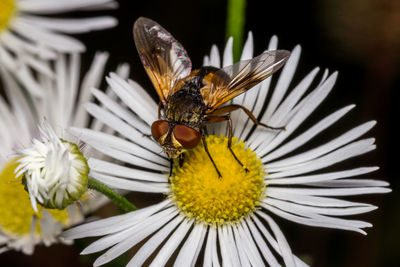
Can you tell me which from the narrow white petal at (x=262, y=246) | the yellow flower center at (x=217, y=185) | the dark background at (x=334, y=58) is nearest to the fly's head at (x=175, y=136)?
the yellow flower center at (x=217, y=185)

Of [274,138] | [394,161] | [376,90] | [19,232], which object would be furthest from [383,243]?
[19,232]

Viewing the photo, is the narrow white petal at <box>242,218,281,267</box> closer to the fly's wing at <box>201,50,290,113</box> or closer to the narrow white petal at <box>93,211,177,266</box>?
the narrow white petal at <box>93,211,177,266</box>

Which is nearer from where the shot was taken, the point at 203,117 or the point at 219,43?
the point at 203,117

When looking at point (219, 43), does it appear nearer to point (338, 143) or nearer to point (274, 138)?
point (274, 138)

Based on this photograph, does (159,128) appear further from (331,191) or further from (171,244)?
(331,191)

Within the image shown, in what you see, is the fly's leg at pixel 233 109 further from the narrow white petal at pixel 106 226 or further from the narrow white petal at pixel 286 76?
the narrow white petal at pixel 106 226

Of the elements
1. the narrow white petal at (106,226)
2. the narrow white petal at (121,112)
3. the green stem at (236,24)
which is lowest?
the narrow white petal at (106,226)

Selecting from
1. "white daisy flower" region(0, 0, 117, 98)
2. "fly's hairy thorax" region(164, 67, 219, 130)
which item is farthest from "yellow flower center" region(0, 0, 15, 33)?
"fly's hairy thorax" region(164, 67, 219, 130)

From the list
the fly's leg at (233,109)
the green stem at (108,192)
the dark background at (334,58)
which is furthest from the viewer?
the dark background at (334,58)
